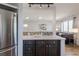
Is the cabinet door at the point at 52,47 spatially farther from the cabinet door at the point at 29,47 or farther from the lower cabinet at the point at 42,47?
the cabinet door at the point at 29,47

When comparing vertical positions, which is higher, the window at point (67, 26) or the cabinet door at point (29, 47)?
the window at point (67, 26)

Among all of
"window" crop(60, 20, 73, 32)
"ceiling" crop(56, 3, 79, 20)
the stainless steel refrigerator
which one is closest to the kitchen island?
the stainless steel refrigerator

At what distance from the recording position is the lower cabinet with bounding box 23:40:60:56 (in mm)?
4965

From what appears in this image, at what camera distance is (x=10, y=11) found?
3385 mm

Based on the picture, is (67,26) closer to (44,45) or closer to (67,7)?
(67,7)

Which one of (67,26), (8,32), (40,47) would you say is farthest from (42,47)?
(67,26)

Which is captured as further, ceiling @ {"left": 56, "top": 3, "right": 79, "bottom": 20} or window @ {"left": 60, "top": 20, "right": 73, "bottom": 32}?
window @ {"left": 60, "top": 20, "right": 73, "bottom": 32}

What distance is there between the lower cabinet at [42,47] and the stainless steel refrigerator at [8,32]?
1.36m

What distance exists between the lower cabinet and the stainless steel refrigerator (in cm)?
136

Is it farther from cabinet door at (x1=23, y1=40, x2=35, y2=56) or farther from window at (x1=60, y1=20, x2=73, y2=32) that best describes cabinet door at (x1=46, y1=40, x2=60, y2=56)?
window at (x1=60, y1=20, x2=73, y2=32)

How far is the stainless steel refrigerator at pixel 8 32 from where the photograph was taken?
314 centimetres

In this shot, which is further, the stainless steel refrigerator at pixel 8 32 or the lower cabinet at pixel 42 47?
the lower cabinet at pixel 42 47

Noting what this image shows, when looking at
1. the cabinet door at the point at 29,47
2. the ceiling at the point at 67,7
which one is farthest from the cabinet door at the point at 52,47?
the ceiling at the point at 67,7

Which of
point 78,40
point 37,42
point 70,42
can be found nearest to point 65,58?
point 37,42
